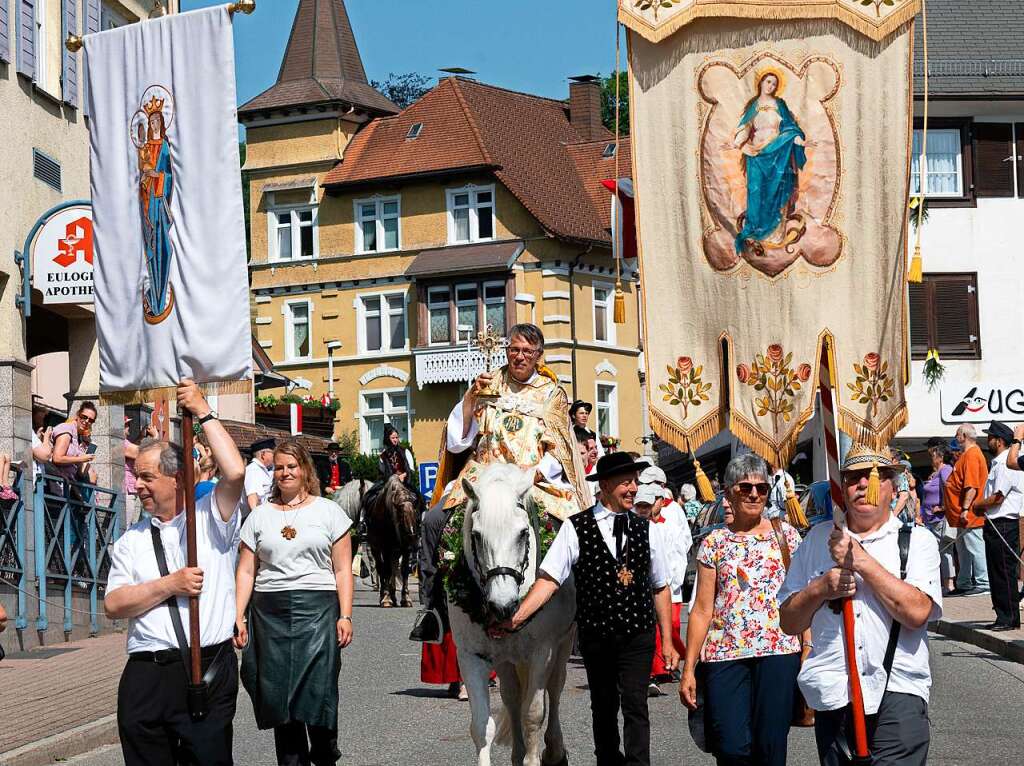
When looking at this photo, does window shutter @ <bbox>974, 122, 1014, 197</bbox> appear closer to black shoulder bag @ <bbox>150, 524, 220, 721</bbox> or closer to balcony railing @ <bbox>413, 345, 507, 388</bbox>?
balcony railing @ <bbox>413, 345, 507, 388</bbox>

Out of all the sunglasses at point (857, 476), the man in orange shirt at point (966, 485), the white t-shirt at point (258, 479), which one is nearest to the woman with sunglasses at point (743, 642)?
the sunglasses at point (857, 476)

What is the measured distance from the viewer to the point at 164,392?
8.97 meters

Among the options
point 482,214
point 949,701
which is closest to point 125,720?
point 949,701

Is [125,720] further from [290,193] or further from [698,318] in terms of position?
[290,193]

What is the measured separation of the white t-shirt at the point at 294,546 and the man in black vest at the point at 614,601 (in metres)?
1.05

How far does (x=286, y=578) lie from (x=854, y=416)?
15.3 feet

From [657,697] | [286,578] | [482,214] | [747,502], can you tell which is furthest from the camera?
[482,214]

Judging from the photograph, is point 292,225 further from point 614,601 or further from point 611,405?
point 614,601

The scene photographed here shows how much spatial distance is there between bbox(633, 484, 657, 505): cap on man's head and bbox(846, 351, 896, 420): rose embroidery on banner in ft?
8.60

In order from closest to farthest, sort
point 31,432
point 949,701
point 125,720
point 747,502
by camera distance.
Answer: point 125,720, point 747,502, point 949,701, point 31,432

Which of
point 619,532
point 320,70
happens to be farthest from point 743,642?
point 320,70

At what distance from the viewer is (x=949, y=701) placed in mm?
14070

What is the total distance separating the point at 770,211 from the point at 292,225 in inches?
2308

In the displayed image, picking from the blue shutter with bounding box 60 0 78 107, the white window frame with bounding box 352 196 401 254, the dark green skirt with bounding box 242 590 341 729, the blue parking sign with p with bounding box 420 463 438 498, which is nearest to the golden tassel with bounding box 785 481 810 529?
the dark green skirt with bounding box 242 590 341 729
